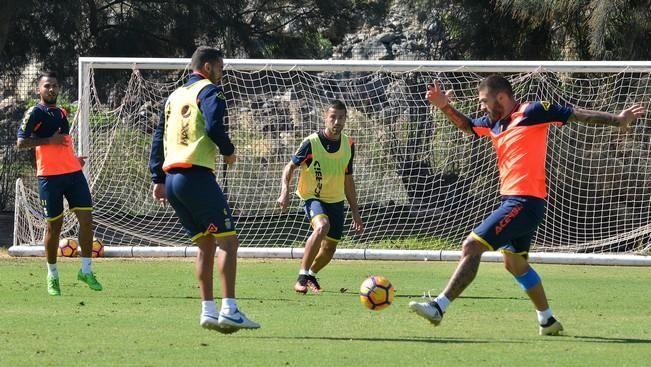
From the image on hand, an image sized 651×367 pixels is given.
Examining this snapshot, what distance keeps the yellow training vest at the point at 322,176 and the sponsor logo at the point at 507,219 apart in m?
4.32

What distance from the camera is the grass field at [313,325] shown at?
725 centimetres

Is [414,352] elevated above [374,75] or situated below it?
below

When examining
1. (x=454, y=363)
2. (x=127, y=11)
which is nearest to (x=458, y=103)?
(x=127, y=11)

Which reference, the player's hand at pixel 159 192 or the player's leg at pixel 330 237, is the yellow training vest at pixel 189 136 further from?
the player's leg at pixel 330 237

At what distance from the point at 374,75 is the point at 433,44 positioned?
10.6ft

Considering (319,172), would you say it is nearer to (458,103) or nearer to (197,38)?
(458,103)

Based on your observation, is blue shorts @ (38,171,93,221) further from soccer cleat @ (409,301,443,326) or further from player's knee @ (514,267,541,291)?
player's knee @ (514,267,541,291)

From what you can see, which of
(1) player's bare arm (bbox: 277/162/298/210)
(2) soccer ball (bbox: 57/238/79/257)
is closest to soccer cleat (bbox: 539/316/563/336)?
(1) player's bare arm (bbox: 277/162/298/210)

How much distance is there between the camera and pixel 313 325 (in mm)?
9039

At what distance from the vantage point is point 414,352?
7.50 metres

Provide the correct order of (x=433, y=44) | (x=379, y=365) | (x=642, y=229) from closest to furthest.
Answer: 1. (x=379, y=365)
2. (x=642, y=229)
3. (x=433, y=44)

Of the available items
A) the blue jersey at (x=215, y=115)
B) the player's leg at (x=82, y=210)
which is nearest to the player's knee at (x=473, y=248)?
the blue jersey at (x=215, y=115)

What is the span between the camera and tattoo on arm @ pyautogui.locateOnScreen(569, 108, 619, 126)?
848 centimetres

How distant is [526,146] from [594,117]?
55cm
